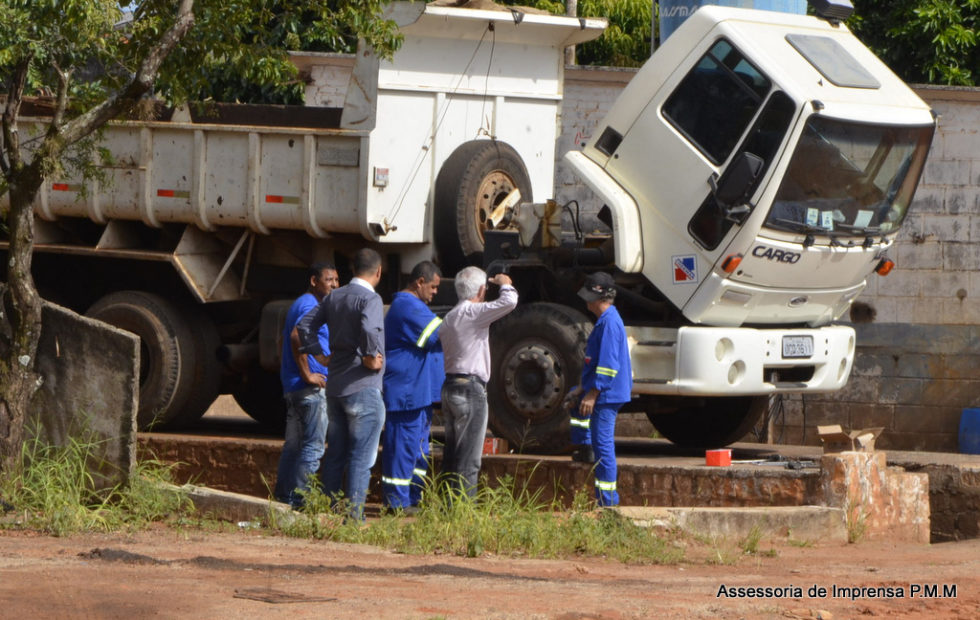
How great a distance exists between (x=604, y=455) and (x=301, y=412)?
183 cm

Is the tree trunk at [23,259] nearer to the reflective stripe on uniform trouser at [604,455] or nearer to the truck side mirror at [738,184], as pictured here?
the reflective stripe on uniform trouser at [604,455]

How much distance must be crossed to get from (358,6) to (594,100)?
488 centimetres

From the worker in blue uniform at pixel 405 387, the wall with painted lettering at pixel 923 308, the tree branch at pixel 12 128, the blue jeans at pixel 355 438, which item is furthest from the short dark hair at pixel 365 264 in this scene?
the wall with painted lettering at pixel 923 308

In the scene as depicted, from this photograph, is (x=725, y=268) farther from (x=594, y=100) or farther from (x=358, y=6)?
(x=594, y=100)

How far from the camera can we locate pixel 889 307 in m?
13.6

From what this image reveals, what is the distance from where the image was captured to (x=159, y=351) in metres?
10.9

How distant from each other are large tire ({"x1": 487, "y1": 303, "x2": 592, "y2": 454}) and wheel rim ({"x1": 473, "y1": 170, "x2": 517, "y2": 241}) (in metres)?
0.91

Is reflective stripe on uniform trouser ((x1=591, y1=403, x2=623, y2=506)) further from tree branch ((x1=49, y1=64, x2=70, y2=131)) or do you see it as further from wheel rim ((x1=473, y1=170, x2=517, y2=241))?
tree branch ((x1=49, y1=64, x2=70, y2=131))

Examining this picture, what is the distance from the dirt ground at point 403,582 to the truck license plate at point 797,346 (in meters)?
1.96

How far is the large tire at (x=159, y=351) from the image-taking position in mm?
10945

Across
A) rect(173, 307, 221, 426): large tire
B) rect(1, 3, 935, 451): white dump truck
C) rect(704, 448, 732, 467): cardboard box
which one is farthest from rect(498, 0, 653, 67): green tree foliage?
rect(704, 448, 732, 467): cardboard box

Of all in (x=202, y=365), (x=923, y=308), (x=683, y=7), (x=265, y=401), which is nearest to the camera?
(x=202, y=365)

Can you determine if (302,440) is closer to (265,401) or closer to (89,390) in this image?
(89,390)

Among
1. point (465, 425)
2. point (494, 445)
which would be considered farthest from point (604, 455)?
point (494, 445)
